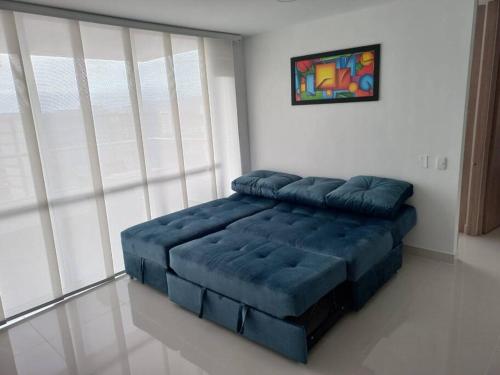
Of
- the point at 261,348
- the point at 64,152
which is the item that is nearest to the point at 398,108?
the point at 261,348

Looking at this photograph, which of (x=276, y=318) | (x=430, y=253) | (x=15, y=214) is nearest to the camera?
(x=276, y=318)

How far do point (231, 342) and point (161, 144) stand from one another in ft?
6.90

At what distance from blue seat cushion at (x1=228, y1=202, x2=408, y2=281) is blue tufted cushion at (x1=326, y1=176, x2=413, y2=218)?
100 mm

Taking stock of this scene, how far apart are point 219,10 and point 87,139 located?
5.18 feet

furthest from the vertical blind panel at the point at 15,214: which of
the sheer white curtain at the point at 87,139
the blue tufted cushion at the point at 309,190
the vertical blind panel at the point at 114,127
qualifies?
the blue tufted cushion at the point at 309,190

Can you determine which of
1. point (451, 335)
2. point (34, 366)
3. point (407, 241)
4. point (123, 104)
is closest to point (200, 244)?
point (34, 366)

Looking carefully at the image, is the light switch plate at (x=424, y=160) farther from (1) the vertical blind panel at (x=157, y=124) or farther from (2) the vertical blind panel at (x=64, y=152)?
(2) the vertical blind panel at (x=64, y=152)

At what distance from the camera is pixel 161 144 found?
3.63 m

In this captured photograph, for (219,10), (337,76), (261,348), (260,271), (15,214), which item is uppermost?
(219,10)

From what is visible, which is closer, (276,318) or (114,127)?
(276,318)

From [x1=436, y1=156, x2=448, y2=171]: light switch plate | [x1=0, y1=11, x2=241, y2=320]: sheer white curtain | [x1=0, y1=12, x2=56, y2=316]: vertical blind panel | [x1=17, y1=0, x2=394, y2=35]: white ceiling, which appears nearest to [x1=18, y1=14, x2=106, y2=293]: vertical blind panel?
[x1=0, y1=11, x2=241, y2=320]: sheer white curtain

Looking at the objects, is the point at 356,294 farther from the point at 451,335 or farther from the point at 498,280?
the point at 498,280

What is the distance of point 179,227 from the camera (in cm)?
317

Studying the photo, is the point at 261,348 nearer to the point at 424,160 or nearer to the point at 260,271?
the point at 260,271
